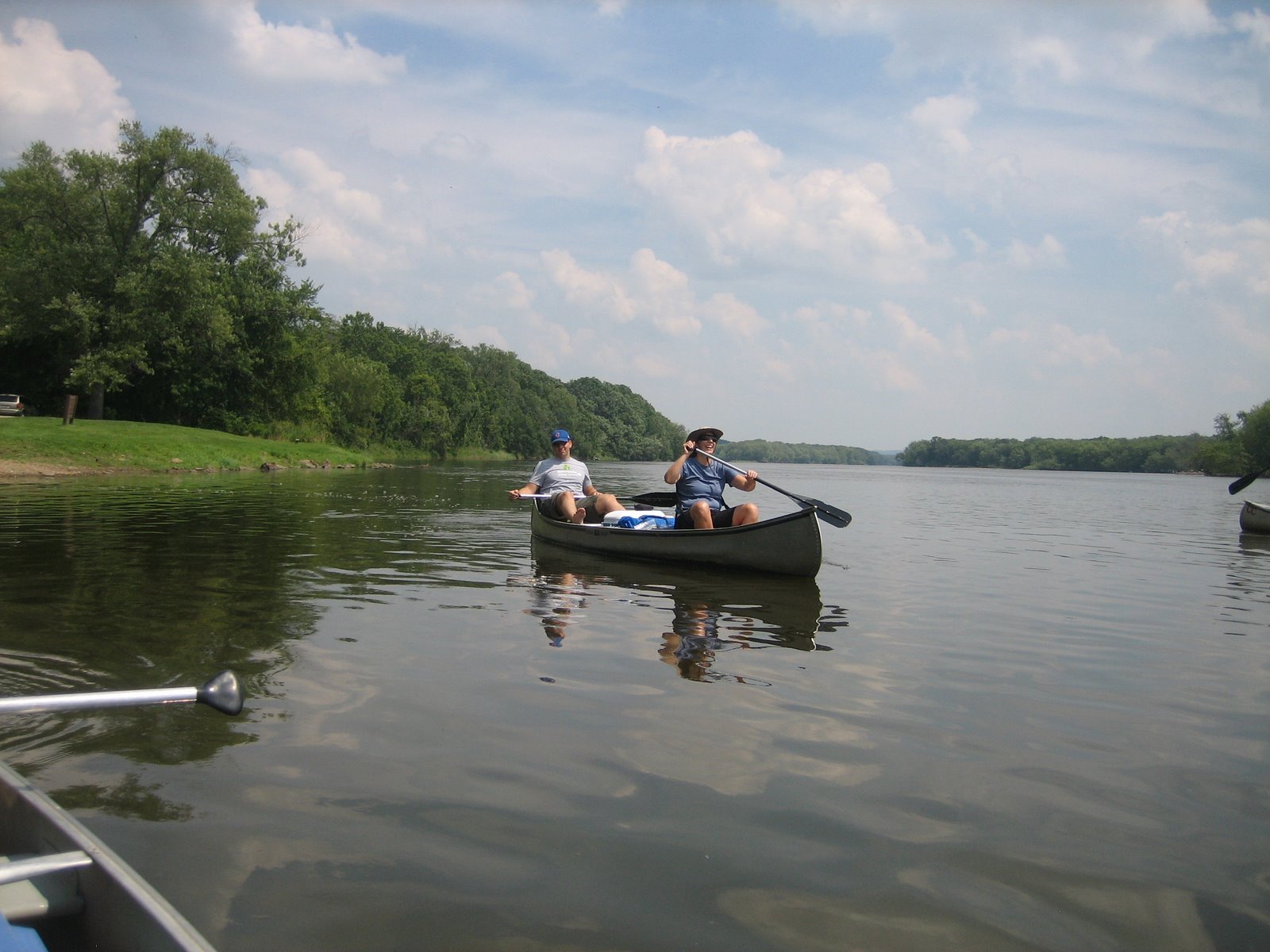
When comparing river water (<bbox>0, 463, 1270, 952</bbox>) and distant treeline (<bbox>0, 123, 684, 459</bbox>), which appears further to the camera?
distant treeline (<bbox>0, 123, 684, 459</bbox>)

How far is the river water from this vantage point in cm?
308

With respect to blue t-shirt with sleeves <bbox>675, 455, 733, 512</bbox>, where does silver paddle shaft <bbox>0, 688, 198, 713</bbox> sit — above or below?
below

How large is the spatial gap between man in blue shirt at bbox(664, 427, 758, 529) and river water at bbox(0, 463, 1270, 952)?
5.66ft

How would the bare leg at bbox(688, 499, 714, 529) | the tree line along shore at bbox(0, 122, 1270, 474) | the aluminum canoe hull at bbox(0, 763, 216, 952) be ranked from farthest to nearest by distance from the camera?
1. the tree line along shore at bbox(0, 122, 1270, 474)
2. the bare leg at bbox(688, 499, 714, 529)
3. the aluminum canoe hull at bbox(0, 763, 216, 952)

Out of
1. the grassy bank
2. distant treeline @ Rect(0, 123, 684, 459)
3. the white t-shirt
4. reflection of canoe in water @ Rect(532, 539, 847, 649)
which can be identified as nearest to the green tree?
distant treeline @ Rect(0, 123, 684, 459)

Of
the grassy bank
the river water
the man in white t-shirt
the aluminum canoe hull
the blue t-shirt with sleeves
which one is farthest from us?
the grassy bank

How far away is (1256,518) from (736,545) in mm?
15033

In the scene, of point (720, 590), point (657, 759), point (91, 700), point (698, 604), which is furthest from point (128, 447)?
point (657, 759)

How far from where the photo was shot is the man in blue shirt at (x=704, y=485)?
1159 centimetres

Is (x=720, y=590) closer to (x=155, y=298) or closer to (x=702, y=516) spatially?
(x=702, y=516)

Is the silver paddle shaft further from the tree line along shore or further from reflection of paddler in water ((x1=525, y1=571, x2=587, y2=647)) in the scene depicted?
the tree line along shore

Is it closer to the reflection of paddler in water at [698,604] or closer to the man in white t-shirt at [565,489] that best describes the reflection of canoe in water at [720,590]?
the reflection of paddler in water at [698,604]

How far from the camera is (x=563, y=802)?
154 inches

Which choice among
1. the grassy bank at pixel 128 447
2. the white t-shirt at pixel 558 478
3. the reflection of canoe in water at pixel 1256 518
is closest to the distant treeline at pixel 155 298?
the grassy bank at pixel 128 447
